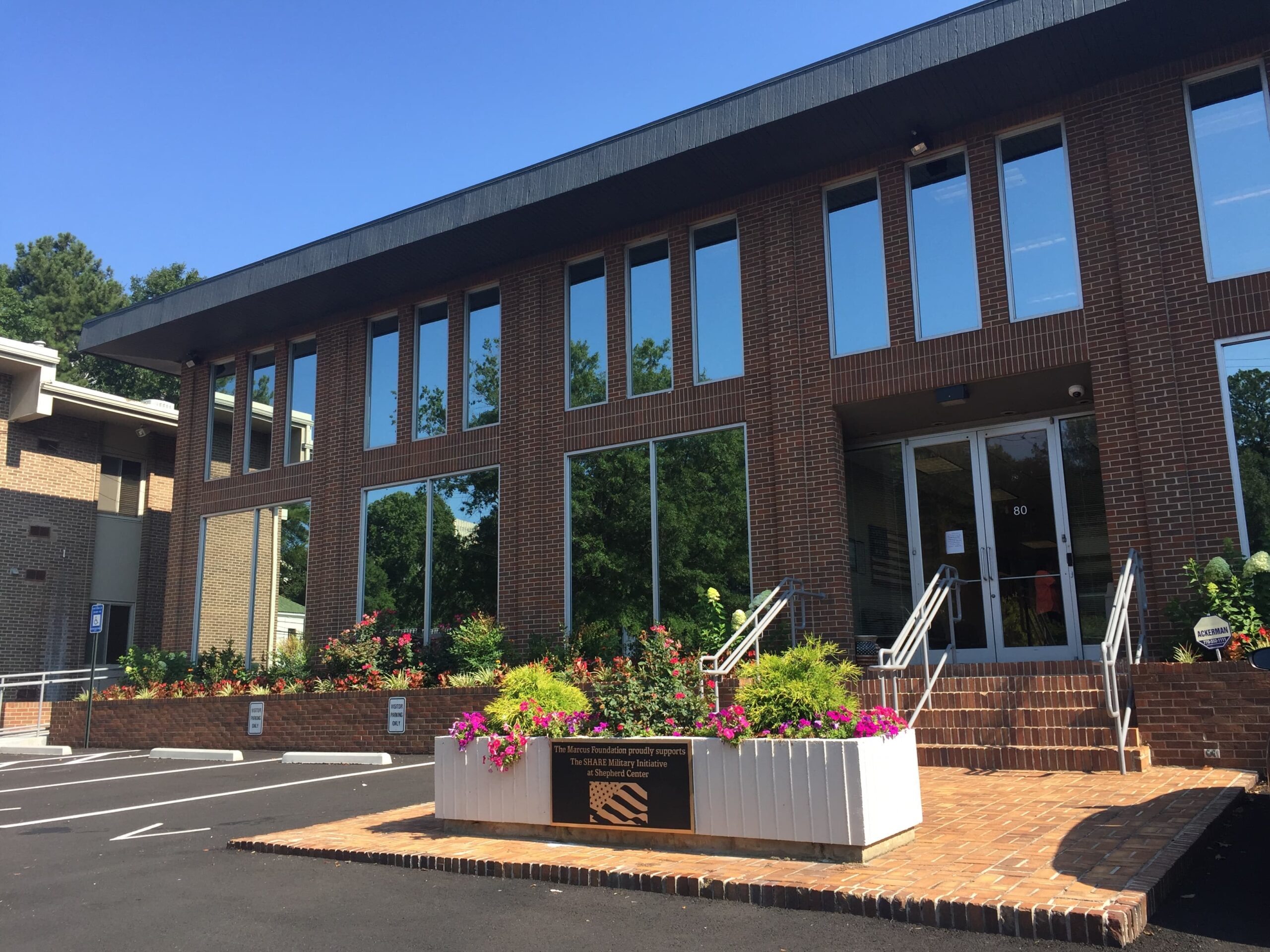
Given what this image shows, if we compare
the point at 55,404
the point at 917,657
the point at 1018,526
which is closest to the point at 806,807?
the point at 917,657

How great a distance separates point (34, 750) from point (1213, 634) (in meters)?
18.8

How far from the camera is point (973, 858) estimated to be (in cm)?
623

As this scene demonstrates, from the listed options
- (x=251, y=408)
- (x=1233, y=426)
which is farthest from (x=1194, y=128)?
(x=251, y=408)

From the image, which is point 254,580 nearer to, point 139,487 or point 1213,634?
point 139,487

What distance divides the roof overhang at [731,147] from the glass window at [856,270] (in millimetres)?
663

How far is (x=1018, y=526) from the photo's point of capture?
1366 centimetres

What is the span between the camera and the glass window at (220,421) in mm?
22562

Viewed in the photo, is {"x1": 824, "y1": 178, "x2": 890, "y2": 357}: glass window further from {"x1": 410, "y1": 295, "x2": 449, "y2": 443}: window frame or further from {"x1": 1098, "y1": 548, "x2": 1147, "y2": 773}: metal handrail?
{"x1": 410, "y1": 295, "x2": 449, "y2": 443}: window frame

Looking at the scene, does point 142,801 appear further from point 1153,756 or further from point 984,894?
point 1153,756

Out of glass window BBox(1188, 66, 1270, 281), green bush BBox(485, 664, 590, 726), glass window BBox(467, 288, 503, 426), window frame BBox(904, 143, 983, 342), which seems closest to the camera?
green bush BBox(485, 664, 590, 726)

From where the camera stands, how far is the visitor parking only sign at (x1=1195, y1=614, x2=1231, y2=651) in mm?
10055

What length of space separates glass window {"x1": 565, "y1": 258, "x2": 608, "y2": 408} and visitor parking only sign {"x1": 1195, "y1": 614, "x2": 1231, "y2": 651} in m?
9.36

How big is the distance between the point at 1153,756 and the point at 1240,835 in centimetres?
303

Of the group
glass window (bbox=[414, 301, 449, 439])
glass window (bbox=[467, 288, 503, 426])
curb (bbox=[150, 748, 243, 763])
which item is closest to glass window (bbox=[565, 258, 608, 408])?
glass window (bbox=[467, 288, 503, 426])
